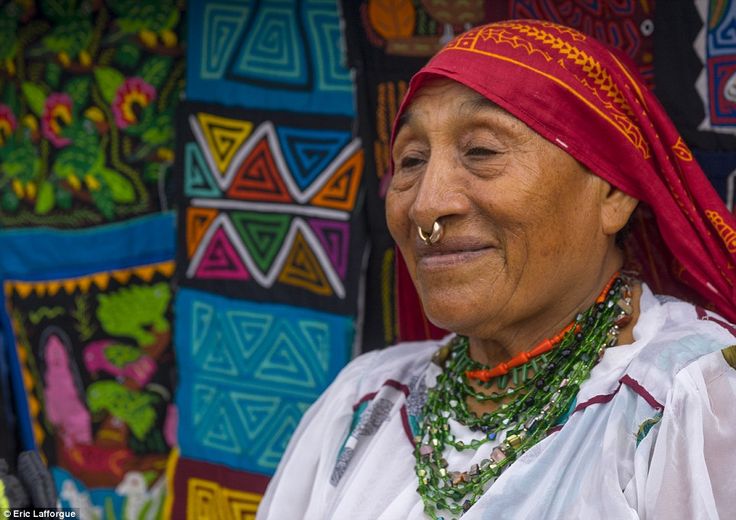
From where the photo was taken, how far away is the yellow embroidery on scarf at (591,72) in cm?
190

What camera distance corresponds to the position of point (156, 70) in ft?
10.5

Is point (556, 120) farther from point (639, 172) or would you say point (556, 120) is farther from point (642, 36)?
point (642, 36)

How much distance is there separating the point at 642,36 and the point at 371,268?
1.04m

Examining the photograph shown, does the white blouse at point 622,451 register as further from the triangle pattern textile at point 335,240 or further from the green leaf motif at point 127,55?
the green leaf motif at point 127,55

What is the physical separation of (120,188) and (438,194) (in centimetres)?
174

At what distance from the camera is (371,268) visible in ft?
9.52

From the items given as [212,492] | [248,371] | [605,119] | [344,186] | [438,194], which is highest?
[605,119]

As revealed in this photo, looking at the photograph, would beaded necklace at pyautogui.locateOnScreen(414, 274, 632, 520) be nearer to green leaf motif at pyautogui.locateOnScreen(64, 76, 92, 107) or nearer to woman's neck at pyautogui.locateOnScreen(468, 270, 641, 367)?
woman's neck at pyautogui.locateOnScreen(468, 270, 641, 367)

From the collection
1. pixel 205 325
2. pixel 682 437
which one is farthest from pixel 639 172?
pixel 205 325

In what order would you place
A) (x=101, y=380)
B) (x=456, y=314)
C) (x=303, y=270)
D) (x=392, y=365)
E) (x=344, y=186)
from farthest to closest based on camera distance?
(x=101, y=380)
(x=303, y=270)
(x=344, y=186)
(x=392, y=365)
(x=456, y=314)

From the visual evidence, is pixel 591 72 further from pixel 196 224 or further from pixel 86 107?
pixel 86 107

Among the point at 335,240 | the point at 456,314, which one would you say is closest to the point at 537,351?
the point at 456,314

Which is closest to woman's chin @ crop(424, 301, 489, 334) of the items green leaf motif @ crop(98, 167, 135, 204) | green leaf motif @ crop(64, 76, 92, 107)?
green leaf motif @ crop(98, 167, 135, 204)

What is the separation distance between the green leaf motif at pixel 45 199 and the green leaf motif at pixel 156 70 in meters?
0.56
